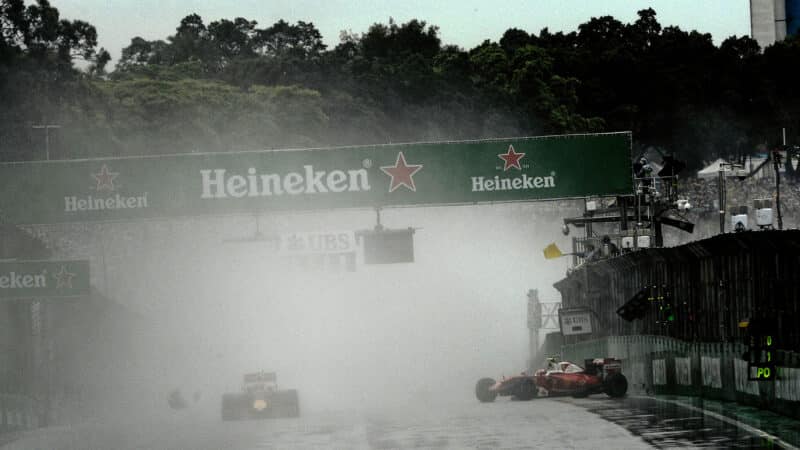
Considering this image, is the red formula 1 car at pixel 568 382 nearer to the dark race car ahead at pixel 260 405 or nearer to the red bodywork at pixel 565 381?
the red bodywork at pixel 565 381

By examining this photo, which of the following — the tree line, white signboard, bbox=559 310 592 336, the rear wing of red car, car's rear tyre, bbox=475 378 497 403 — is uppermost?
the tree line

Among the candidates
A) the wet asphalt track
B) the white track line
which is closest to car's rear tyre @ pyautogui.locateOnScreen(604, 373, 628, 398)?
the wet asphalt track

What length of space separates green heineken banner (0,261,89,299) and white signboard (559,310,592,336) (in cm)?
1808

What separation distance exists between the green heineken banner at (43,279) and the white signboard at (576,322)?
18084mm

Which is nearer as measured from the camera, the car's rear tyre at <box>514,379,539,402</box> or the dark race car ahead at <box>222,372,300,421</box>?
the dark race car ahead at <box>222,372,300,421</box>

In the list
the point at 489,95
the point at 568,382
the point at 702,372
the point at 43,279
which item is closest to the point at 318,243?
the point at 43,279

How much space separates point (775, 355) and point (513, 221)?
3881 inches

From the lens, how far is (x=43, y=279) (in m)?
41.4

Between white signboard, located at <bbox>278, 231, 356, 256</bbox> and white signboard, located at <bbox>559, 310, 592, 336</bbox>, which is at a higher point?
white signboard, located at <bbox>278, 231, 356, 256</bbox>

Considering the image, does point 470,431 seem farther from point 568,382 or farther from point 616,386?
point 568,382

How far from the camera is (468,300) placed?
352 ft

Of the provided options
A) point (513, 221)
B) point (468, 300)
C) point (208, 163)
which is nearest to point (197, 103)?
point (513, 221)

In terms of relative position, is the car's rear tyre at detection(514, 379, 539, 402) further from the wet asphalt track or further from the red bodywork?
the wet asphalt track

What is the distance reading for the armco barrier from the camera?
25922 millimetres
